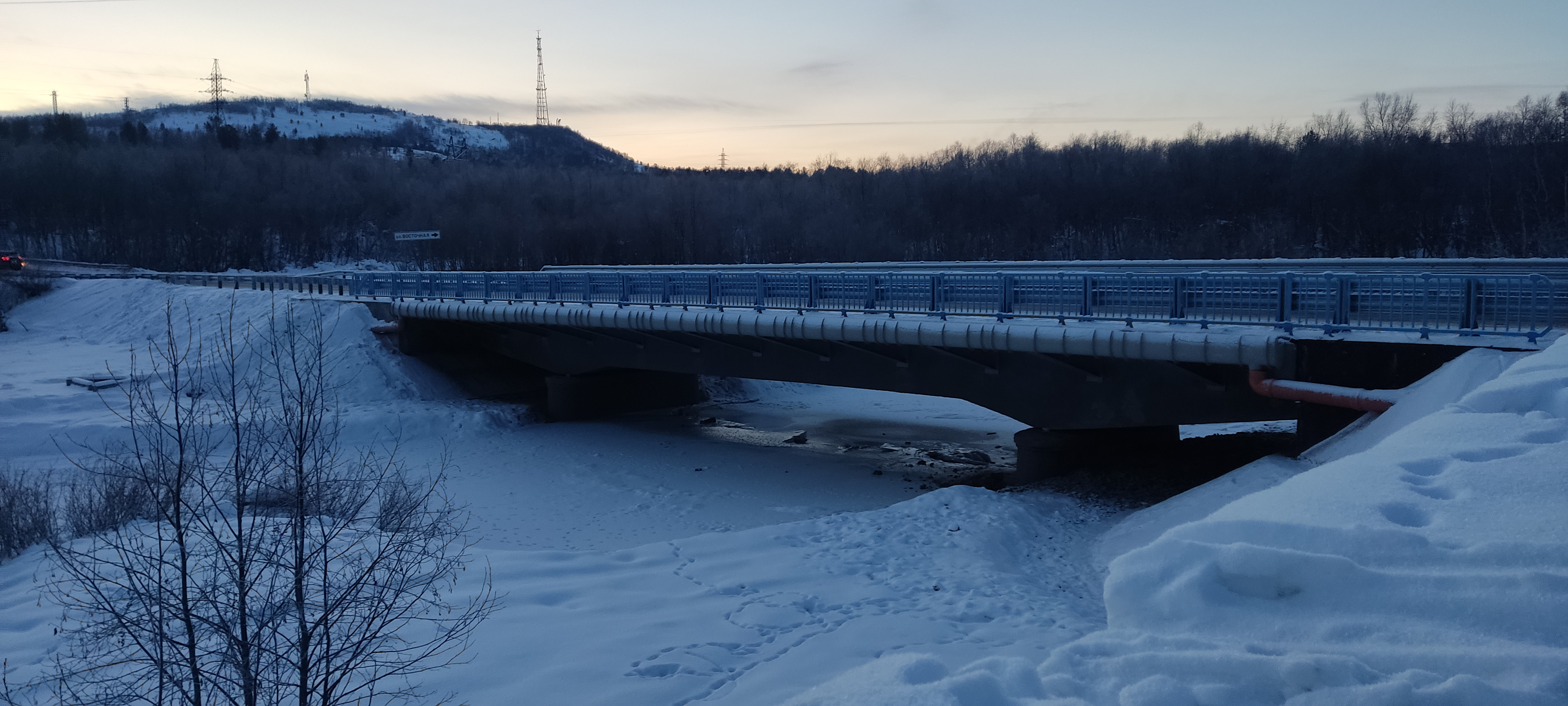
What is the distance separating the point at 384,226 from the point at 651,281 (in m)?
82.1

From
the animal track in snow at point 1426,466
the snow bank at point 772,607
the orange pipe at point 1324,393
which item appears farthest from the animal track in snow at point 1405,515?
the orange pipe at point 1324,393

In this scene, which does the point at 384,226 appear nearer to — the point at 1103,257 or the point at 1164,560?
the point at 1103,257

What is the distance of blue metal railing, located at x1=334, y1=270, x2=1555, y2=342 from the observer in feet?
40.0

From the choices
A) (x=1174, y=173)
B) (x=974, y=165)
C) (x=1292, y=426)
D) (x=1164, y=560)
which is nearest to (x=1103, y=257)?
(x=1174, y=173)

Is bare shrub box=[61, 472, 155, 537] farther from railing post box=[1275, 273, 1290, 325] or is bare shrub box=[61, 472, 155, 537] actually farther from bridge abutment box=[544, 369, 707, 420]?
railing post box=[1275, 273, 1290, 325]

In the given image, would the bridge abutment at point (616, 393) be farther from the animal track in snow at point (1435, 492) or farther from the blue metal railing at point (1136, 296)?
the animal track in snow at point (1435, 492)

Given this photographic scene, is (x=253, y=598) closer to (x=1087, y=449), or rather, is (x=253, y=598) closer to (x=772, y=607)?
(x=772, y=607)

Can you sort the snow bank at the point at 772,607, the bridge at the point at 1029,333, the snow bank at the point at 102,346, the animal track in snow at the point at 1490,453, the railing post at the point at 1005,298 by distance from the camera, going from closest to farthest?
the animal track in snow at the point at 1490,453 < the snow bank at the point at 772,607 < the bridge at the point at 1029,333 < the railing post at the point at 1005,298 < the snow bank at the point at 102,346

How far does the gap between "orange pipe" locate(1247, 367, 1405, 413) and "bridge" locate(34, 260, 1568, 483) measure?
37 millimetres

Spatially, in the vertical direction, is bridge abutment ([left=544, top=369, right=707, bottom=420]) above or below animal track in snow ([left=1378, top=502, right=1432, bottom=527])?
below

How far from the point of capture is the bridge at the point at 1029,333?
13.0 meters

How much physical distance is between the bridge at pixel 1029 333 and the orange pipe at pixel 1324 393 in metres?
0.04

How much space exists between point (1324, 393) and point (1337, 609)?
386 inches

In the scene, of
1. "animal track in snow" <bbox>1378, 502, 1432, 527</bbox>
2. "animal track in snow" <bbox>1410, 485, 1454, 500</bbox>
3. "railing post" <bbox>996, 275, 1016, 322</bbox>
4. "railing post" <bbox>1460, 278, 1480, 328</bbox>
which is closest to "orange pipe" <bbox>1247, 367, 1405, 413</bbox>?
"railing post" <bbox>1460, 278, 1480, 328</bbox>
